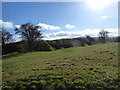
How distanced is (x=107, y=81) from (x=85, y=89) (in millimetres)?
1834

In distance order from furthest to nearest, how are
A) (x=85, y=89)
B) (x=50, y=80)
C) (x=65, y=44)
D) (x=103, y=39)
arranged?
(x=103, y=39) → (x=65, y=44) → (x=50, y=80) → (x=85, y=89)

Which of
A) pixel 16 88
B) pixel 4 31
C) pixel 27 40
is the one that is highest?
pixel 4 31

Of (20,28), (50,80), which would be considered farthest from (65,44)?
(50,80)

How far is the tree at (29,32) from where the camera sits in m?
38.1

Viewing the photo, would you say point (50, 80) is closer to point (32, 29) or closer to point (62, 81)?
point (62, 81)

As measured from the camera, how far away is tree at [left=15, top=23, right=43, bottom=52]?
125 feet

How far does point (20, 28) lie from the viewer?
125ft

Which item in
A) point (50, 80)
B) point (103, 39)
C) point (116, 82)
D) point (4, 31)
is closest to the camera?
point (116, 82)

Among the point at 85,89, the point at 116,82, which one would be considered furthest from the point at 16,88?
the point at 116,82

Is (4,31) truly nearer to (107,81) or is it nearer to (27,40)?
(27,40)

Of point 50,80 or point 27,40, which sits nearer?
point 50,80

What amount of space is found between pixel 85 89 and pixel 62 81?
5.37 feet

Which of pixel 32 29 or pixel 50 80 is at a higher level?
pixel 32 29

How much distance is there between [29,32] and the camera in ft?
126
